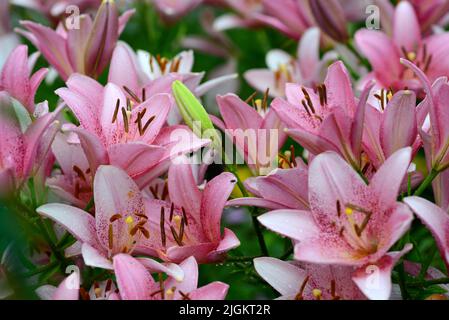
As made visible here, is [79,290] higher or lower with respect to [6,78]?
lower

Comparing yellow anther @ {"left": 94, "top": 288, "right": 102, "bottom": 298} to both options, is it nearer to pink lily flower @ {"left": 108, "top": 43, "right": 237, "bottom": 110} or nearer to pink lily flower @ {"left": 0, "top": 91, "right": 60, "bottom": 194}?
pink lily flower @ {"left": 0, "top": 91, "right": 60, "bottom": 194}

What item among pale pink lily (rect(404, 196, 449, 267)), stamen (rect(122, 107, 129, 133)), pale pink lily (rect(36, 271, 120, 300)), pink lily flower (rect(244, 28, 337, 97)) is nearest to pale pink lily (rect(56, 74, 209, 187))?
stamen (rect(122, 107, 129, 133))

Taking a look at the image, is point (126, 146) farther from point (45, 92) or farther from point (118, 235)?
point (45, 92)

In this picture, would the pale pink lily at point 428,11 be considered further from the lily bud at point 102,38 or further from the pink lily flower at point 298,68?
the lily bud at point 102,38

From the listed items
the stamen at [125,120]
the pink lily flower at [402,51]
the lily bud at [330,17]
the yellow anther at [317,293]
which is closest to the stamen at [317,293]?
the yellow anther at [317,293]

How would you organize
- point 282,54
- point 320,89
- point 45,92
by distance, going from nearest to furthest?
point 320,89, point 282,54, point 45,92

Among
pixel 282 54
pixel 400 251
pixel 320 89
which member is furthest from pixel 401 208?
pixel 282 54
